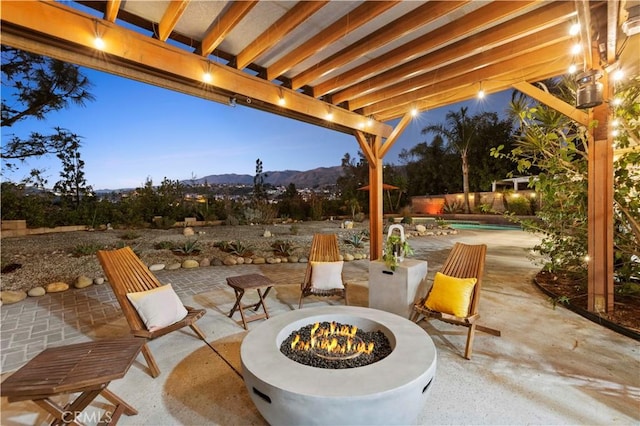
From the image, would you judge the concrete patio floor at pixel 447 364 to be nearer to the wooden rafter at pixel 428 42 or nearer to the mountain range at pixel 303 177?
the wooden rafter at pixel 428 42

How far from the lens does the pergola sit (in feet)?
7.97

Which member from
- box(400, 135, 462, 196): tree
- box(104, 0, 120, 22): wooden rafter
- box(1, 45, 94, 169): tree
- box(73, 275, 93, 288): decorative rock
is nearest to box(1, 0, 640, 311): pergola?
box(104, 0, 120, 22): wooden rafter

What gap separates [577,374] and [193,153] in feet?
78.6

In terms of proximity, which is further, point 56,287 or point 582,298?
point 56,287

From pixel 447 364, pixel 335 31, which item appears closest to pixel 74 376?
pixel 447 364

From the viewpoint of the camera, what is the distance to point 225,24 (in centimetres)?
263

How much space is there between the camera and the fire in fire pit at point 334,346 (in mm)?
1824

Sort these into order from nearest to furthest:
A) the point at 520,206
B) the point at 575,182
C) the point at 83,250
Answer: the point at 575,182 < the point at 83,250 < the point at 520,206

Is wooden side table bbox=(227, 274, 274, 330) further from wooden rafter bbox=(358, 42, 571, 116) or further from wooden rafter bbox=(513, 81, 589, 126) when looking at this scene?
wooden rafter bbox=(513, 81, 589, 126)

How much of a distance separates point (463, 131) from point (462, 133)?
124 mm

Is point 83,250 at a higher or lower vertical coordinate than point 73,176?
lower

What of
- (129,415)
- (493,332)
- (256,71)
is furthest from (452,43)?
(129,415)

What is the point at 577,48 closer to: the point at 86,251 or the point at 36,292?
the point at 36,292

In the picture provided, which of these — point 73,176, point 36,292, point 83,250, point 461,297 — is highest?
point 73,176
